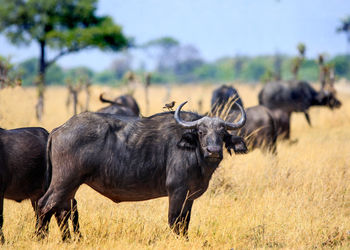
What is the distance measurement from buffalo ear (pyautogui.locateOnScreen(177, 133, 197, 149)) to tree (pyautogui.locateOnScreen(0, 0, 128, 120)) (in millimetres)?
19817

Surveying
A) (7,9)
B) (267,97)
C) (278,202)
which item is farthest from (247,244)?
(7,9)

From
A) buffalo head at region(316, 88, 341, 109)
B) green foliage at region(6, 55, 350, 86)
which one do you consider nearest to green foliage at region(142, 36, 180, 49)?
green foliage at region(6, 55, 350, 86)

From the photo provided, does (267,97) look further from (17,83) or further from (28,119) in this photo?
(17,83)

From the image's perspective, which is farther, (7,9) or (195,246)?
(7,9)

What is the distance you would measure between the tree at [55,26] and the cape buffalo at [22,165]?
1901 centimetres

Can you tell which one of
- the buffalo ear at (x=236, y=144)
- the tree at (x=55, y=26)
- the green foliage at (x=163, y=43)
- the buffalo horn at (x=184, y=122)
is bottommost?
the buffalo ear at (x=236, y=144)

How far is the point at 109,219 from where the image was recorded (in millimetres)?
6160

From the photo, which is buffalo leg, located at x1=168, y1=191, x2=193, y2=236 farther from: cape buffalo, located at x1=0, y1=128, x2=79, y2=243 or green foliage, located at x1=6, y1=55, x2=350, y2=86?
green foliage, located at x1=6, y1=55, x2=350, y2=86

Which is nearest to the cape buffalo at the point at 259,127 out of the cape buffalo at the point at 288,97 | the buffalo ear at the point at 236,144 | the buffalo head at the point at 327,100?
the buffalo ear at the point at 236,144

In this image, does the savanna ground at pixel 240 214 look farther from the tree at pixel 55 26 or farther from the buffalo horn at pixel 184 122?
the tree at pixel 55 26

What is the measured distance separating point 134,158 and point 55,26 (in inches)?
851

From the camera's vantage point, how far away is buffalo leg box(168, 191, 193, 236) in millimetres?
5488

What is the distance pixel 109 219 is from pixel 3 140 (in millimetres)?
1643

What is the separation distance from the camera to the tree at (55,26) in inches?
966
